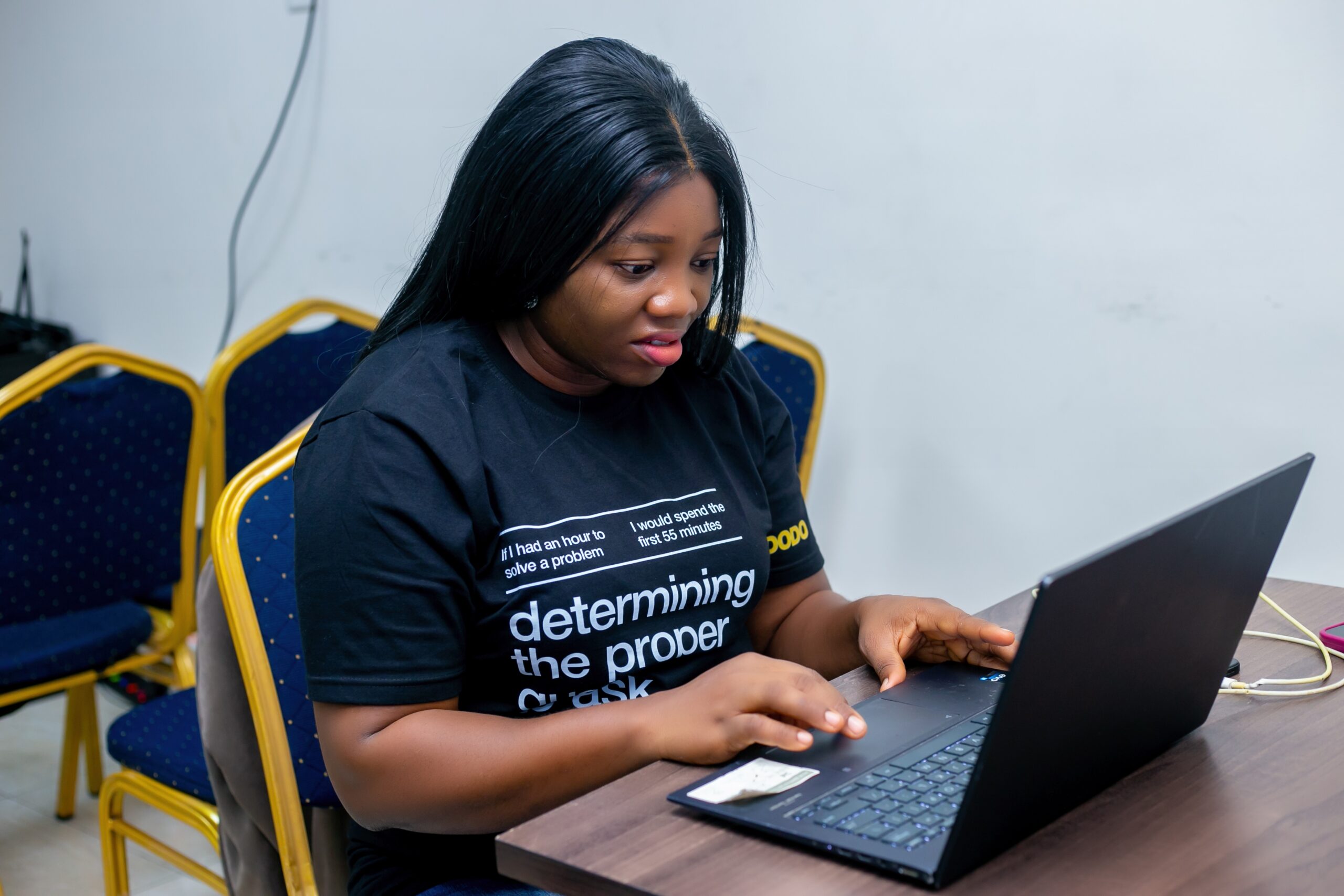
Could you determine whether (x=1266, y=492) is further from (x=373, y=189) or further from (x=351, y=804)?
(x=373, y=189)

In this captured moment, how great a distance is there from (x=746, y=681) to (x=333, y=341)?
165 cm

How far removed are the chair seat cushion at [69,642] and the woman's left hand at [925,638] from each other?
1284mm

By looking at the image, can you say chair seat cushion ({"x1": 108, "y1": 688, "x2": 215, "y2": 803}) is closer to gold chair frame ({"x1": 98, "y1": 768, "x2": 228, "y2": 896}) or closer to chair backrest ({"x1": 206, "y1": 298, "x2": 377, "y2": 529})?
gold chair frame ({"x1": 98, "y1": 768, "x2": 228, "y2": 896})

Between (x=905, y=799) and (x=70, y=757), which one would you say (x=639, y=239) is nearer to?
(x=905, y=799)

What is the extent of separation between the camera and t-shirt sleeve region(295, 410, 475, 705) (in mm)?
850

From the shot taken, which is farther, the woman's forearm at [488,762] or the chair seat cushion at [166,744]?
the chair seat cushion at [166,744]

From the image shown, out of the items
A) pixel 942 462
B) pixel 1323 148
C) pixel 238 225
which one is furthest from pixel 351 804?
pixel 238 225

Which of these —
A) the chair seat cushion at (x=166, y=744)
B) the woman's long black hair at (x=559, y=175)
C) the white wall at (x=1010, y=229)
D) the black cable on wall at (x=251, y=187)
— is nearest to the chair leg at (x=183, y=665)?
the chair seat cushion at (x=166, y=744)

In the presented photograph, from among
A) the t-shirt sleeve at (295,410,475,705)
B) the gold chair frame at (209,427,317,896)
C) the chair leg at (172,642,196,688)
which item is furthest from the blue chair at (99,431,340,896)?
the chair leg at (172,642,196,688)

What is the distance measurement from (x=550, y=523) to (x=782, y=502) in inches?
11.7

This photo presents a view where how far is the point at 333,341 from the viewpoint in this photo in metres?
2.26

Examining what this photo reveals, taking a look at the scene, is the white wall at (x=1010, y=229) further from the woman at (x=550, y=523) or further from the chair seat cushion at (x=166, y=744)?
the chair seat cushion at (x=166, y=744)

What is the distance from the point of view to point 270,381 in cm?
221

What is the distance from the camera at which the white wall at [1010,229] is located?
1.46 metres
